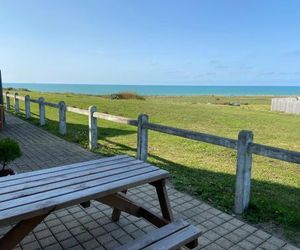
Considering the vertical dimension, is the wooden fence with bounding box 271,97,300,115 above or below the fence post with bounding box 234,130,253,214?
below

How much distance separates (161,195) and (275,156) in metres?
1.69

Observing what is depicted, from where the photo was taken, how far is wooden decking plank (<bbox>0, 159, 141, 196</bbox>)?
2614 mm

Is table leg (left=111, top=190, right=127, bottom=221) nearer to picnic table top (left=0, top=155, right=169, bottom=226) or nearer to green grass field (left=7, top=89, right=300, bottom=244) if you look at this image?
picnic table top (left=0, top=155, right=169, bottom=226)

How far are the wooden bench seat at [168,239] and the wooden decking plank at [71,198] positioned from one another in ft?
1.59

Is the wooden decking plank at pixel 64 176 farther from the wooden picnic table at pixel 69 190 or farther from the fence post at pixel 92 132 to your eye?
the fence post at pixel 92 132

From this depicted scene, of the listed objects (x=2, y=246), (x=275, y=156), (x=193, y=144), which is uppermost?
(x=275, y=156)

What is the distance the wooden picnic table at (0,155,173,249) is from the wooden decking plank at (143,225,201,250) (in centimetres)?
51

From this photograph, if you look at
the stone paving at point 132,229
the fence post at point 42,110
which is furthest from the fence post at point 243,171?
the fence post at point 42,110

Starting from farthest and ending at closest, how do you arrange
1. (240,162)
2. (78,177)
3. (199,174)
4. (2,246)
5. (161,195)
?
(199,174), (240,162), (161,195), (78,177), (2,246)

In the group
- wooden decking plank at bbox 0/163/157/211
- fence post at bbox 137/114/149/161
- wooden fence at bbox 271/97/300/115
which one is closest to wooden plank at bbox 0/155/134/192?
wooden decking plank at bbox 0/163/157/211

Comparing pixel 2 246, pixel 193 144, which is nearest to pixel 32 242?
pixel 2 246

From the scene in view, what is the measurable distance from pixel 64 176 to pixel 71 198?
0.57m

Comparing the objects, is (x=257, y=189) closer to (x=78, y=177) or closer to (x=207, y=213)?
(x=207, y=213)

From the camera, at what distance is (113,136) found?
10258mm
